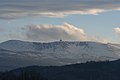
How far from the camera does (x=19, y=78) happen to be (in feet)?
617

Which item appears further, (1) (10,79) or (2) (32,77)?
(1) (10,79)

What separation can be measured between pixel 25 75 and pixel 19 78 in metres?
3.56

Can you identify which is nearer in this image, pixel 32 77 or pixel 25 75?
pixel 32 77

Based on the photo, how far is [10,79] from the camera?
19350 centimetres

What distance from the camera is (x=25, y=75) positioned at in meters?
191

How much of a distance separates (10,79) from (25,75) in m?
6.75

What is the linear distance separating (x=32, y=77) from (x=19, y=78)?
10.5 meters

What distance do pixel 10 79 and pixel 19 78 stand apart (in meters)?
6.70

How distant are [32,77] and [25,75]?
1221 cm

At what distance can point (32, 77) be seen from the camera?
179 metres

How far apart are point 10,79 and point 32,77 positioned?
17214mm
